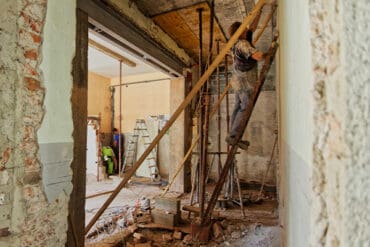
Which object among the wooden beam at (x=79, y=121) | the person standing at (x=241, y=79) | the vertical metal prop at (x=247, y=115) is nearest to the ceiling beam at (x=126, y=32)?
the wooden beam at (x=79, y=121)

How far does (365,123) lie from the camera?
263mm

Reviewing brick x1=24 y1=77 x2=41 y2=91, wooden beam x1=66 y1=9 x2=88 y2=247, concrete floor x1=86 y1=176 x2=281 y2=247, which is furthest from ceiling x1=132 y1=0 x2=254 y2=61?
concrete floor x1=86 y1=176 x2=281 y2=247

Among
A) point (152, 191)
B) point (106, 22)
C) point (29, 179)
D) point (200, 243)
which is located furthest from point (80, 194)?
point (152, 191)

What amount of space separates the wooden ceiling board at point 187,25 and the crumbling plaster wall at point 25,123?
218 centimetres

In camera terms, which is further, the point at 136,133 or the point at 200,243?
the point at 136,133

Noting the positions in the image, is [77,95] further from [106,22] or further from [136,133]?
[136,133]

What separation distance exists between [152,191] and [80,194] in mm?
3445

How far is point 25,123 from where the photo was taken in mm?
1319

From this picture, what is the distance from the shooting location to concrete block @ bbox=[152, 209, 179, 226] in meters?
3.14

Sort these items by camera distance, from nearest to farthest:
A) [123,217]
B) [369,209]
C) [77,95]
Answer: [369,209] → [77,95] → [123,217]

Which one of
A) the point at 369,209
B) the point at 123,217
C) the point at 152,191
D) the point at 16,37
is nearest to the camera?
the point at 369,209

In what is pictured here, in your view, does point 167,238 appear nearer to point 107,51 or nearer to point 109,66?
point 107,51

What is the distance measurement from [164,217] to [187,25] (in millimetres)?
3146

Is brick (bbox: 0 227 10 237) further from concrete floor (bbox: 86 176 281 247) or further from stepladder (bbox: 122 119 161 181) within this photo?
stepladder (bbox: 122 119 161 181)
